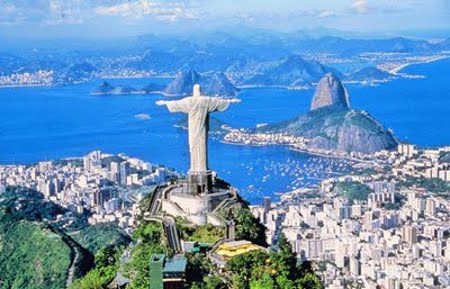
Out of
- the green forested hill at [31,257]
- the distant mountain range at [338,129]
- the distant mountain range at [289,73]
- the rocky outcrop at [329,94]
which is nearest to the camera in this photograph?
the green forested hill at [31,257]

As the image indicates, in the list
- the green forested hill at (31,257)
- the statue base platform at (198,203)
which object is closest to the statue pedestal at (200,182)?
the statue base platform at (198,203)

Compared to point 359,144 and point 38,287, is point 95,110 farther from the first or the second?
point 38,287

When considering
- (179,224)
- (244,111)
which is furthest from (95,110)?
(179,224)

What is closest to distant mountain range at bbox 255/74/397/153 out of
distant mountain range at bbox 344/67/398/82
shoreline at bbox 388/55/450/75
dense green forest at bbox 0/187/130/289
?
dense green forest at bbox 0/187/130/289

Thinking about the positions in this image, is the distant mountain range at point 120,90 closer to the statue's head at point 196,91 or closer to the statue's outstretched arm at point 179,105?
the statue's head at point 196,91

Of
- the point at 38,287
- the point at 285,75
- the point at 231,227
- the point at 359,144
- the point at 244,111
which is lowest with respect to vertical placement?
the point at 38,287
